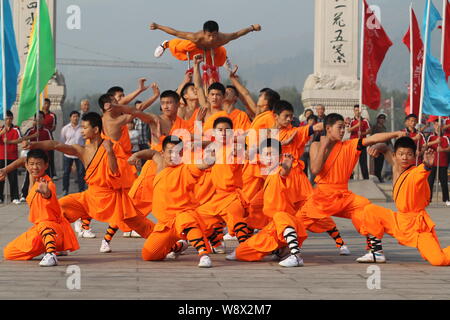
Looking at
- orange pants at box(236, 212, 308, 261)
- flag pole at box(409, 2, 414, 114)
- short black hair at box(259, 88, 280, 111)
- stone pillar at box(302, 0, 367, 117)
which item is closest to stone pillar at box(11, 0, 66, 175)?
stone pillar at box(302, 0, 367, 117)

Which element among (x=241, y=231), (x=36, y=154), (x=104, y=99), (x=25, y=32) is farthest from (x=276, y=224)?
(x=25, y=32)

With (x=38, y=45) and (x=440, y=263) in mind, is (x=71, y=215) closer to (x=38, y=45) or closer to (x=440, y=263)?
(x=440, y=263)

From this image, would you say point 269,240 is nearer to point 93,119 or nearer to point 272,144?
point 272,144

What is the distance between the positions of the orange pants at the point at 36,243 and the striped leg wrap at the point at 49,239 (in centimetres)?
5

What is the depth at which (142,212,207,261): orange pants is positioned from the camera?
7301 millimetres

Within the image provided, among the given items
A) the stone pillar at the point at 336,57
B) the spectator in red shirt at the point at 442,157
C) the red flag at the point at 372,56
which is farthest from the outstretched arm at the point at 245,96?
the stone pillar at the point at 336,57

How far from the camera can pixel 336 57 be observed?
65.3 feet

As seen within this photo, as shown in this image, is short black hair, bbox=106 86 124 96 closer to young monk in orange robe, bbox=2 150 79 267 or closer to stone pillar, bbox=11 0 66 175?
young monk in orange robe, bbox=2 150 79 267

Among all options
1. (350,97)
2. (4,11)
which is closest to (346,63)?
(350,97)

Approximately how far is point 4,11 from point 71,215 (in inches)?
272

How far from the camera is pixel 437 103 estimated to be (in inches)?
548

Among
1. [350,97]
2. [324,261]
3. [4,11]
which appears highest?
[4,11]

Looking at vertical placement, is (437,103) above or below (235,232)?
above

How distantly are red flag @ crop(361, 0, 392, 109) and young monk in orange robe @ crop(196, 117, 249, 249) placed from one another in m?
7.61
